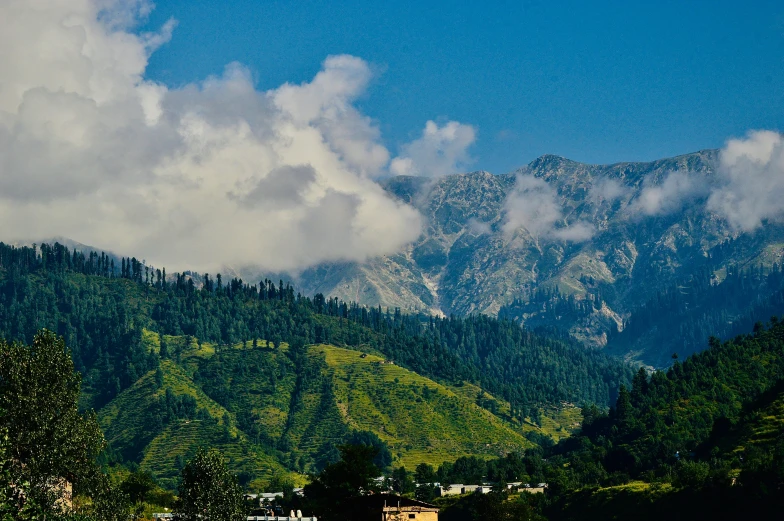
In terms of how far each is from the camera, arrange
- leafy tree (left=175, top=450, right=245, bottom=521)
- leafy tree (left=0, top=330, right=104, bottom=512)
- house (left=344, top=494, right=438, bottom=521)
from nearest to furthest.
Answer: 1. leafy tree (left=0, top=330, right=104, bottom=512)
2. leafy tree (left=175, top=450, right=245, bottom=521)
3. house (left=344, top=494, right=438, bottom=521)

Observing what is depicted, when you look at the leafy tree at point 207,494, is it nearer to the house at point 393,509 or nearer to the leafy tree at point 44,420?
the leafy tree at point 44,420

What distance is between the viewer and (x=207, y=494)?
431 feet

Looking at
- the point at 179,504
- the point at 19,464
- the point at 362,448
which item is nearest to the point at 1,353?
the point at 19,464

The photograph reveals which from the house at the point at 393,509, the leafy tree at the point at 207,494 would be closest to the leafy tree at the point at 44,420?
the leafy tree at the point at 207,494

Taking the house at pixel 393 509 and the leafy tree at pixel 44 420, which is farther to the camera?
the house at pixel 393 509

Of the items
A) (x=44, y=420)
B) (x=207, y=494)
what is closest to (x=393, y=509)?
(x=207, y=494)

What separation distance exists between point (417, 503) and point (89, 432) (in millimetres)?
50353

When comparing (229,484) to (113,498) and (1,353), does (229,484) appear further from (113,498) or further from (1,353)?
(1,353)

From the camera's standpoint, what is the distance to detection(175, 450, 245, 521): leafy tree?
131125 millimetres

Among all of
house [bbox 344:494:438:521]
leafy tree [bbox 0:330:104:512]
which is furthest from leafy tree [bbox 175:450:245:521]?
house [bbox 344:494:438:521]

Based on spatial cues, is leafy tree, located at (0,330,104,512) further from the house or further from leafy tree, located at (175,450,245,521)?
the house

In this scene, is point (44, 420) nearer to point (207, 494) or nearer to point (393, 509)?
point (207, 494)

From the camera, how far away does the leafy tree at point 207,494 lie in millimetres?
131125

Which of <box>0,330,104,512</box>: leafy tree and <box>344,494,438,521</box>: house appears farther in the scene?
<box>344,494,438,521</box>: house
